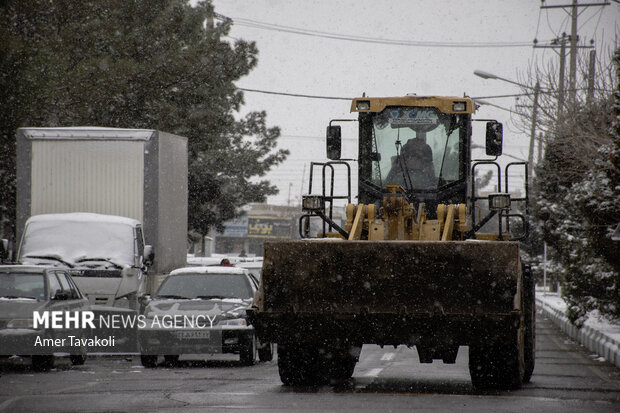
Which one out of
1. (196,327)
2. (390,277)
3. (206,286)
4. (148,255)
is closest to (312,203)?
(390,277)

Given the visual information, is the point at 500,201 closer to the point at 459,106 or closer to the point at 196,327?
the point at 459,106

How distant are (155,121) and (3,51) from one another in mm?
9868

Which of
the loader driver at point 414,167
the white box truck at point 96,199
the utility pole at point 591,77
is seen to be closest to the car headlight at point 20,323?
the white box truck at point 96,199

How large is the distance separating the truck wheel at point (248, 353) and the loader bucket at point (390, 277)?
553cm

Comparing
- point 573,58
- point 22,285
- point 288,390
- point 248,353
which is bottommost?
point 248,353

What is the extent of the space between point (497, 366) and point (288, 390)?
2256 mm

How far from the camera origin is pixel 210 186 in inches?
1421

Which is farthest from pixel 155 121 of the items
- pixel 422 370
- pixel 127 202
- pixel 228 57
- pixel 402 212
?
pixel 402 212

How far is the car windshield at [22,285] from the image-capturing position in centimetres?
1606

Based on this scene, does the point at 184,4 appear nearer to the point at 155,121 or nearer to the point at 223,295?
the point at 155,121

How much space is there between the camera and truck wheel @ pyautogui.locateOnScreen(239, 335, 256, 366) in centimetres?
1669

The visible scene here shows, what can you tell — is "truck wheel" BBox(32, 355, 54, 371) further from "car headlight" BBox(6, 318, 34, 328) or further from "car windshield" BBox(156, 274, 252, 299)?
"car windshield" BBox(156, 274, 252, 299)

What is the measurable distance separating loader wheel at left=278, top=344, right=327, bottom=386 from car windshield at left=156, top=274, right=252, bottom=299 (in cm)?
517

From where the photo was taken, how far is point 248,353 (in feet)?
54.9
